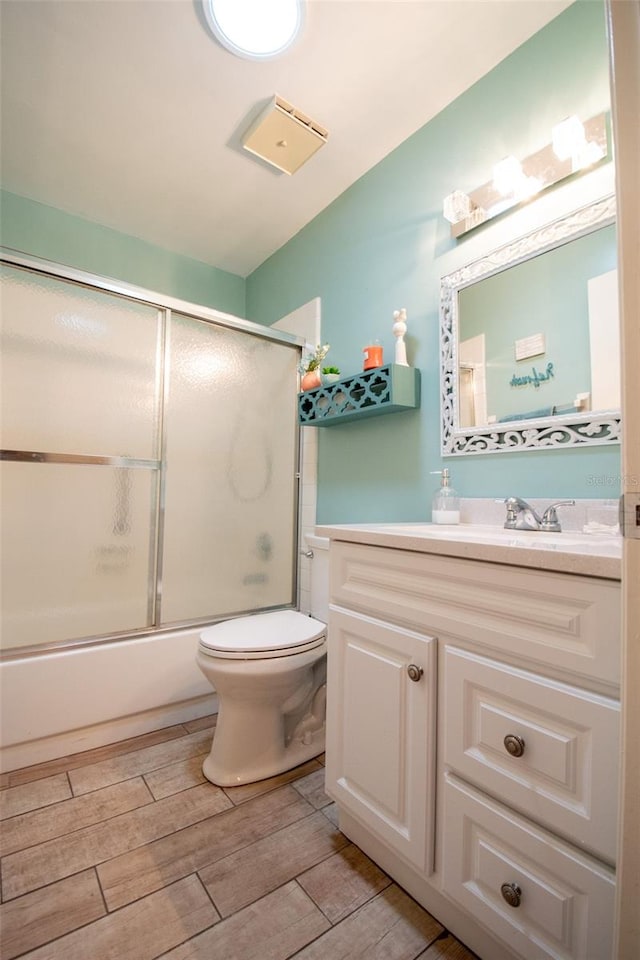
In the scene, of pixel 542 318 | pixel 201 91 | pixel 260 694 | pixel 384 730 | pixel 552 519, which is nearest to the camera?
pixel 384 730

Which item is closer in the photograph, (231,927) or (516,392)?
(231,927)

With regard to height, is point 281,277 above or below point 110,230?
below

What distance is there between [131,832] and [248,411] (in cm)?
159

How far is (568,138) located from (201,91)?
1243 millimetres

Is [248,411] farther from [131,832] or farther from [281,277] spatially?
[131,832]

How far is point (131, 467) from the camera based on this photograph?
171 centimetres

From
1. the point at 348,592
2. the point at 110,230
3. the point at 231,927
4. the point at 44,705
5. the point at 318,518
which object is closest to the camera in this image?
the point at 231,927

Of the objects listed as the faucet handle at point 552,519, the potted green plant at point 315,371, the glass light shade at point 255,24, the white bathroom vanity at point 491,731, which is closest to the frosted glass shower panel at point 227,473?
the potted green plant at point 315,371

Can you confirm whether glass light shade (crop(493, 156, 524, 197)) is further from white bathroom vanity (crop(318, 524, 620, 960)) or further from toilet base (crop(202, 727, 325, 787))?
toilet base (crop(202, 727, 325, 787))

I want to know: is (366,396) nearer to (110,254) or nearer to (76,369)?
(76,369)

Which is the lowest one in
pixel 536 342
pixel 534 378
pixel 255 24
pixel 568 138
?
pixel 534 378

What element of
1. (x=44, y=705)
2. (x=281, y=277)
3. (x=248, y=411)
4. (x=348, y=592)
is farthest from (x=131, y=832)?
(x=281, y=277)

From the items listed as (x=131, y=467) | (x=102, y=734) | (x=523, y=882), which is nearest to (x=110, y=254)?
(x=131, y=467)

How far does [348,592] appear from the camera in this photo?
3.43ft
